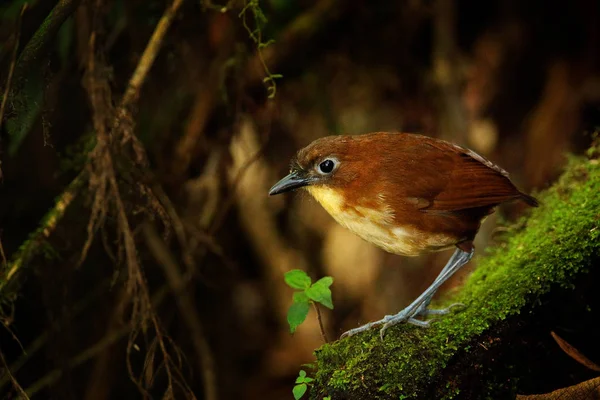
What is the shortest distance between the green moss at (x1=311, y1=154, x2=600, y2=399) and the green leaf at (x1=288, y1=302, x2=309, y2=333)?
160 mm

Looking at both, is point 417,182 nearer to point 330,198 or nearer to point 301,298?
point 330,198

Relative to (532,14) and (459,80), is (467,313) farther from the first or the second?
(532,14)

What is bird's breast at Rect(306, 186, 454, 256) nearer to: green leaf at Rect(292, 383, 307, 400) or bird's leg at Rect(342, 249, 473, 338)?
bird's leg at Rect(342, 249, 473, 338)

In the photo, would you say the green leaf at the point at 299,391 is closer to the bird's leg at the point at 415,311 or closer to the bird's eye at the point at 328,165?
the bird's leg at the point at 415,311

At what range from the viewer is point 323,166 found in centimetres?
248

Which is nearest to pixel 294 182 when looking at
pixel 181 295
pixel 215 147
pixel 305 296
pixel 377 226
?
pixel 377 226

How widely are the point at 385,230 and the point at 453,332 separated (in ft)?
1.23

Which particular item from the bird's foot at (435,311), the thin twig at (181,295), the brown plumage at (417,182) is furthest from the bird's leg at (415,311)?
the thin twig at (181,295)

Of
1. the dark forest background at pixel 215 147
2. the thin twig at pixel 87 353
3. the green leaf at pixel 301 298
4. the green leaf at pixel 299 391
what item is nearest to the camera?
the green leaf at pixel 299 391

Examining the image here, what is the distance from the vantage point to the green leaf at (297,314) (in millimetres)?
2166

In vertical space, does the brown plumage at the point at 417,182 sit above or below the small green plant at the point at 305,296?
above

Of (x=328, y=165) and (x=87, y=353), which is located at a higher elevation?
(x=328, y=165)

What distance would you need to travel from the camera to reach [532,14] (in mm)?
5000

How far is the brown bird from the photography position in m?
2.35
